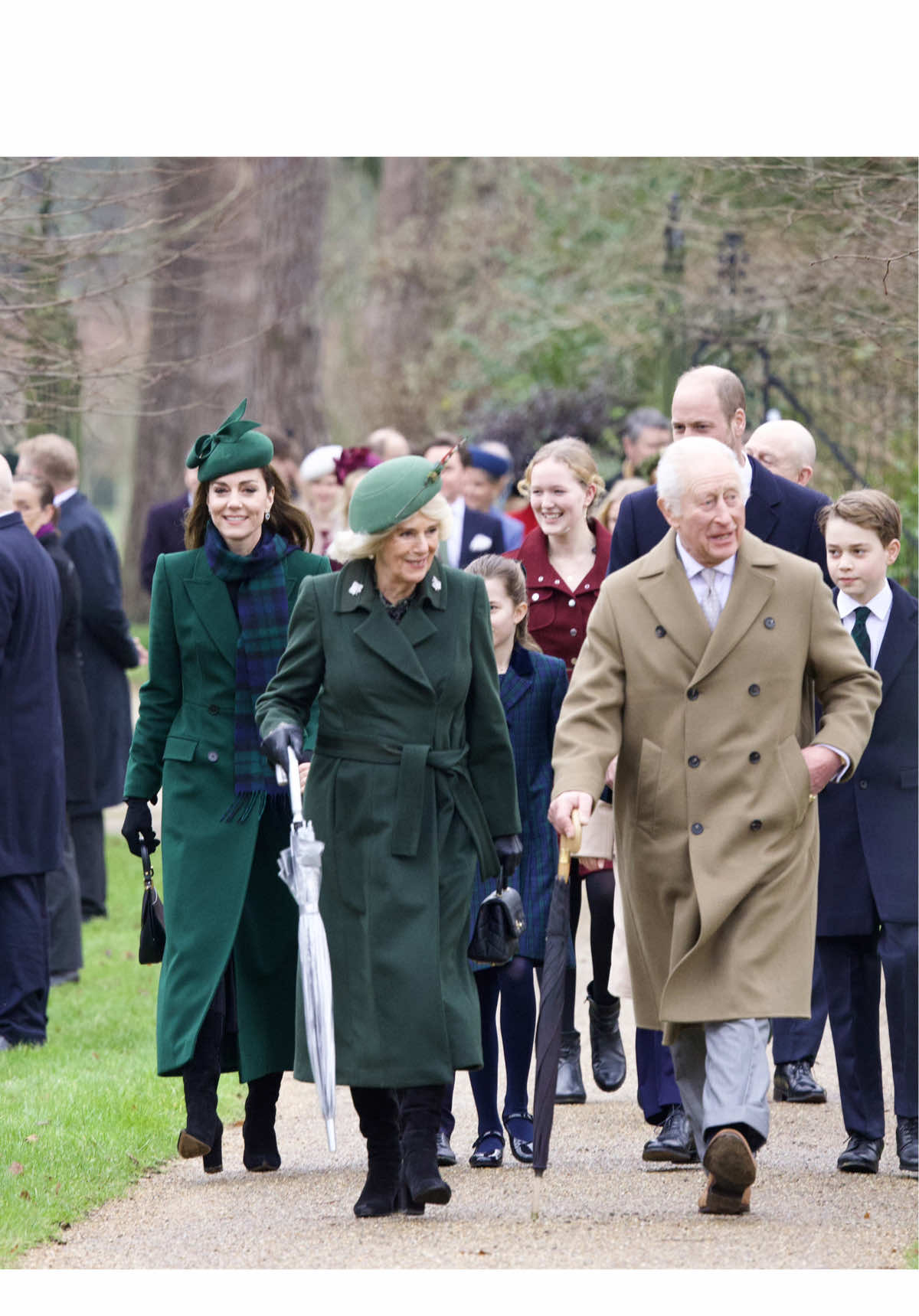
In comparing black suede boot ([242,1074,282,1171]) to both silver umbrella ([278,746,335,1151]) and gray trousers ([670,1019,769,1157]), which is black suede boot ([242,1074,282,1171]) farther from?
gray trousers ([670,1019,769,1157])

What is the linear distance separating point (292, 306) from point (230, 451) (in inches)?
604

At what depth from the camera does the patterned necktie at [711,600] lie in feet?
19.6

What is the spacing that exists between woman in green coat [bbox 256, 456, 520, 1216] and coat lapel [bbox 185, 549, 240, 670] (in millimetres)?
592

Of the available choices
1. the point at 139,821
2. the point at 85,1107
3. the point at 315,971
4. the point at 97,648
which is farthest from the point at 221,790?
the point at 97,648

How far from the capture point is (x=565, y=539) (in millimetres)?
7984

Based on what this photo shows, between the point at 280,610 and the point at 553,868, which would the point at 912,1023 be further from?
the point at 280,610

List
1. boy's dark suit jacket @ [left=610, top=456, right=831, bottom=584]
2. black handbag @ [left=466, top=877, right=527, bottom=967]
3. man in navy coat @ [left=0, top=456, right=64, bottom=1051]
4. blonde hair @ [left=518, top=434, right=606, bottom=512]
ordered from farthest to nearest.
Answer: man in navy coat @ [left=0, top=456, right=64, bottom=1051], blonde hair @ [left=518, top=434, right=606, bottom=512], boy's dark suit jacket @ [left=610, top=456, right=831, bottom=584], black handbag @ [left=466, top=877, right=527, bottom=967]

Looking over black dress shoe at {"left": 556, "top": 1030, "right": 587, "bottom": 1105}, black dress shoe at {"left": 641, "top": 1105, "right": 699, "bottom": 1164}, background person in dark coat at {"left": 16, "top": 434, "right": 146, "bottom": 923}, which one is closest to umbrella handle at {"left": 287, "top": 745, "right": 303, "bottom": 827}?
black dress shoe at {"left": 641, "top": 1105, "right": 699, "bottom": 1164}

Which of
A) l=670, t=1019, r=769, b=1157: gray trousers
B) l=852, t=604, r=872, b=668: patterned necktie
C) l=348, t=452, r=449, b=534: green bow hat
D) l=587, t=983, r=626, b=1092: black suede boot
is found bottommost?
l=587, t=983, r=626, b=1092: black suede boot

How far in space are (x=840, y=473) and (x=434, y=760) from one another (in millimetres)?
9875

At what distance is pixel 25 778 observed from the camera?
8984 mm

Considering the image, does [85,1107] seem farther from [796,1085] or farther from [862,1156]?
[862,1156]

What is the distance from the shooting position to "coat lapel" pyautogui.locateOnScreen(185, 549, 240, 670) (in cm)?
662

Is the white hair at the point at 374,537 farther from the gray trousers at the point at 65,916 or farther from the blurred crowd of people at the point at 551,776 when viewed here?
the gray trousers at the point at 65,916
